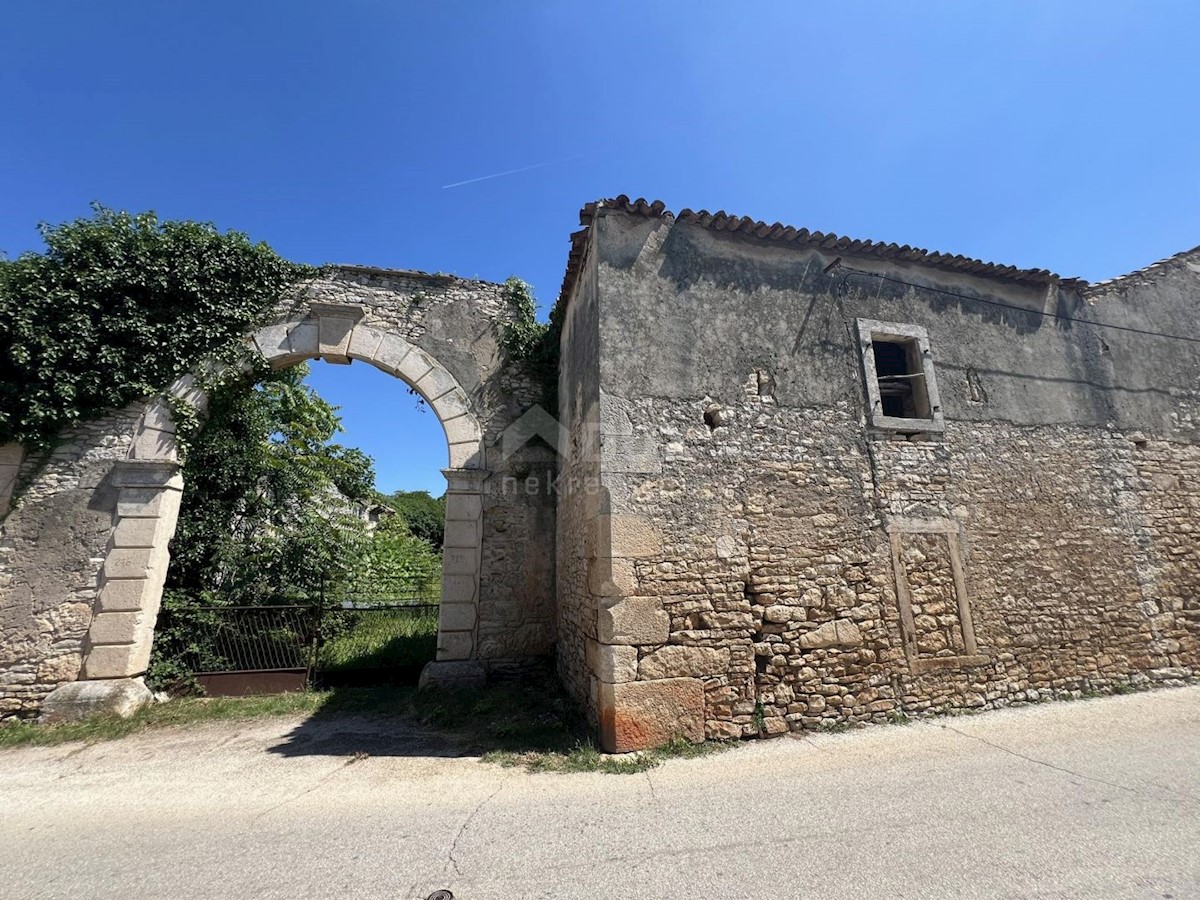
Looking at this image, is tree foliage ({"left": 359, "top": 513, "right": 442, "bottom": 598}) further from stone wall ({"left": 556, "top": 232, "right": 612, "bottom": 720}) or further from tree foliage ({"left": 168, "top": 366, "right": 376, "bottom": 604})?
stone wall ({"left": 556, "top": 232, "right": 612, "bottom": 720})

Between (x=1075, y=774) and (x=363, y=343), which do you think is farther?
(x=363, y=343)

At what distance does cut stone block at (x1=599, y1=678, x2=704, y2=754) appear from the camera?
4223 millimetres

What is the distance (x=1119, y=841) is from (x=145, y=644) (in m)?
9.28

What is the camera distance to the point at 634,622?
4445 mm

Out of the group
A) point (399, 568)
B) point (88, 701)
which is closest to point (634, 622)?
point (88, 701)

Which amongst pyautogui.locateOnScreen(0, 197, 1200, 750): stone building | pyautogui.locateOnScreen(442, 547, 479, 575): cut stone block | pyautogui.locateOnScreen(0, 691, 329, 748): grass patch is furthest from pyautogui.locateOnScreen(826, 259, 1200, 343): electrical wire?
pyautogui.locateOnScreen(0, 691, 329, 748): grass patch

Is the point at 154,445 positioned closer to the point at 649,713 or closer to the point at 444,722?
the point at 444,722

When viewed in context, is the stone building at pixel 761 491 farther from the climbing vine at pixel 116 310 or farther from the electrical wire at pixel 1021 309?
the climbing vine at pixel 116 310

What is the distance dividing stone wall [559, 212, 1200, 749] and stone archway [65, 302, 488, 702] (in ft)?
5.18

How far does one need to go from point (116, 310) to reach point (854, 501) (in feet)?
31.6

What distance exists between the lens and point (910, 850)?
9.17 ft

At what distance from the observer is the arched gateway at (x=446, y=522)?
230 inches

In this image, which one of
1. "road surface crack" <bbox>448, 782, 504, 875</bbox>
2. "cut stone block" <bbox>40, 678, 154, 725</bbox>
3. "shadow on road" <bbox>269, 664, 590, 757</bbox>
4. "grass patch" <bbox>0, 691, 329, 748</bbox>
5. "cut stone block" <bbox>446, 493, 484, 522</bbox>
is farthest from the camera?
"cut stone block" <bbox>446, 493, 484, 522</bbox>

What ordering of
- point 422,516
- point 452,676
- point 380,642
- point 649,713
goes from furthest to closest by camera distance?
point 422,516, point 380,642, point 452,676, point 649,713
